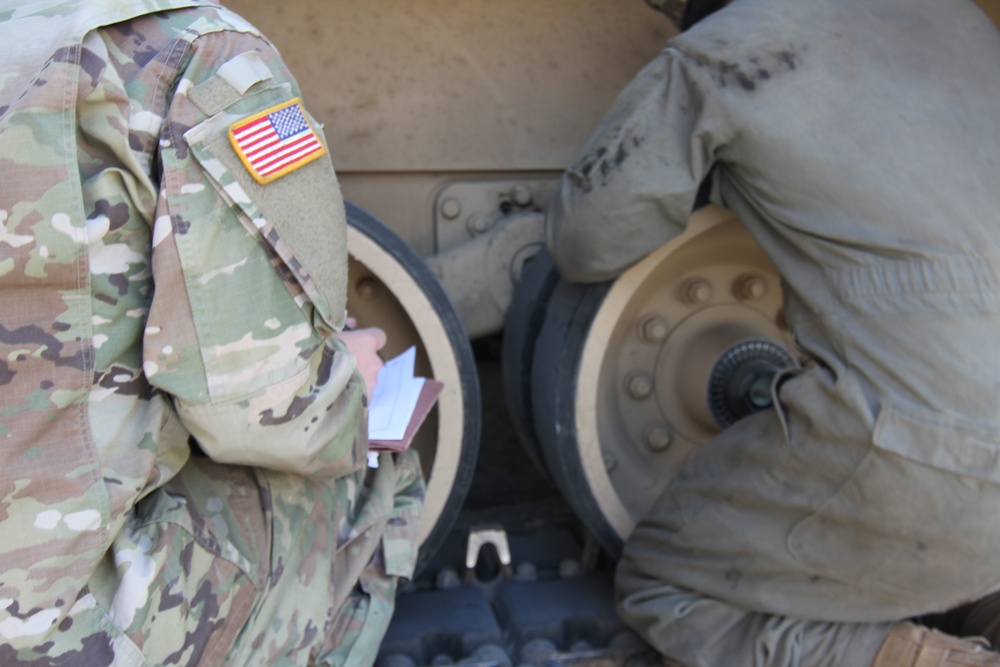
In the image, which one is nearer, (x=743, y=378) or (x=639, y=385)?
(x=743, y=378)

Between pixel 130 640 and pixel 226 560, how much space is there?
0.14 metres

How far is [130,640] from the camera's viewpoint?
2.84ft

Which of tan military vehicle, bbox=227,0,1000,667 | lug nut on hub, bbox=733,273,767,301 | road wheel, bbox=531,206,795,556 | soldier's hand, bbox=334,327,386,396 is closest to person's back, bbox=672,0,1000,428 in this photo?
tan military vehicle, bbox=227,0,1000,667

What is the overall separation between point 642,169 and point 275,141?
26.7 inches

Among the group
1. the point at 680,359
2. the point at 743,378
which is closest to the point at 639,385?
the point at 680,359

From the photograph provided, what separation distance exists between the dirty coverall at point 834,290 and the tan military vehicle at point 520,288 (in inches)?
8.5

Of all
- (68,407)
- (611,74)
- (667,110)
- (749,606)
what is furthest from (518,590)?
(611,74)

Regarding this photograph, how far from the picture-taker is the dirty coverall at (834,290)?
1.23 m

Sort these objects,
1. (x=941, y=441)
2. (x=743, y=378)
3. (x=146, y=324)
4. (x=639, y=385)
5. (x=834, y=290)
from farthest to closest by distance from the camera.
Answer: (x=639, y=385) < (x=743, y=378) < (x=834, y=290) < (x=941, y=441) < (x=146, y=324)

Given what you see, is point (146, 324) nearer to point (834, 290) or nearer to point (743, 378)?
point (834, 290)

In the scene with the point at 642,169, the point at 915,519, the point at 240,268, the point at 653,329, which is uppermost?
the point at 240,268

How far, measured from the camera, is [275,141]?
906 millimetres

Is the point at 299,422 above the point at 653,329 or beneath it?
above

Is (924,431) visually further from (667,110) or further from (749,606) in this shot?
(667,110)
